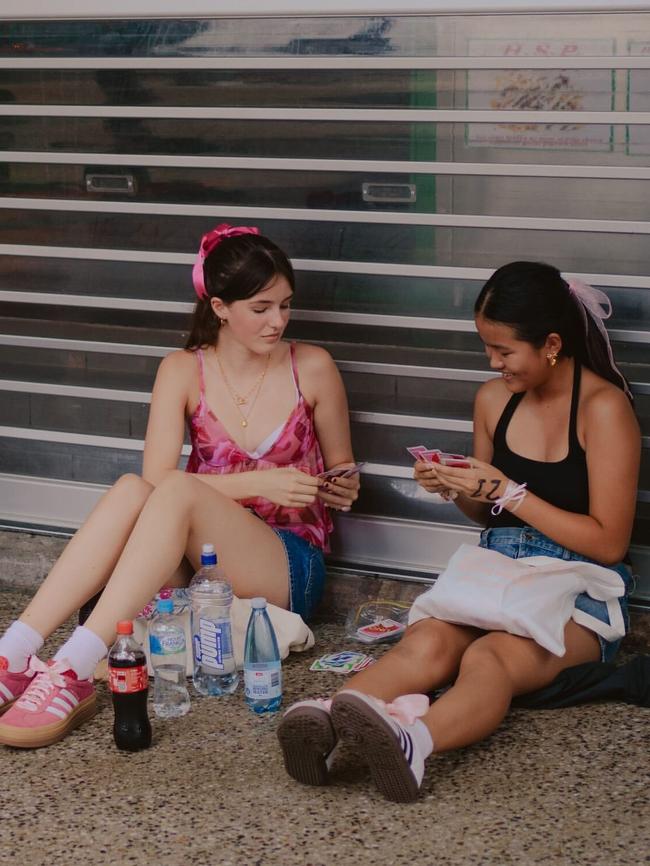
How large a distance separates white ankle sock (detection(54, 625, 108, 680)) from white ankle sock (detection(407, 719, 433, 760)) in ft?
3.36

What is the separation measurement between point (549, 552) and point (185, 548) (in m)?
1.12

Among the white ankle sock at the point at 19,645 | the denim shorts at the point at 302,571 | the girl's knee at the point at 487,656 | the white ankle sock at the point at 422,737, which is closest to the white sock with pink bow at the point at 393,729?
the white ankle sock at the point at 422,737

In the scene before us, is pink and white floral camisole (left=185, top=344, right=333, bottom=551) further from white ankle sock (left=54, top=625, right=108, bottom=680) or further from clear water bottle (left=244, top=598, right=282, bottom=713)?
white ankle sock (left=54, top=625, right=108, bottom=680)

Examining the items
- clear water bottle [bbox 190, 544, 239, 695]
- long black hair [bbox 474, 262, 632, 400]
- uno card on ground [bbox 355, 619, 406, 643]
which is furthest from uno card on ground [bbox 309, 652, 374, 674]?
long black hair [bbox 474, 262, 632, 400]

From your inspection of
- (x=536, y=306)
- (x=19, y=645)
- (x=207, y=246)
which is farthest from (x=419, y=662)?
(x=207, y=246)

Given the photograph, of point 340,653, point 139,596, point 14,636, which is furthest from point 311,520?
point 14,636

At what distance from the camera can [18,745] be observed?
3.33 meters

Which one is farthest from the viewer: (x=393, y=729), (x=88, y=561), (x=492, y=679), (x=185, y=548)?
(x=185, y=548)

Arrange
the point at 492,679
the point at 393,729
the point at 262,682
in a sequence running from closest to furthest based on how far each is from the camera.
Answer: the point at 393,729
the point at 492,679
the point at 262,682

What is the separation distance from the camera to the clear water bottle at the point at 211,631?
3.65 metres

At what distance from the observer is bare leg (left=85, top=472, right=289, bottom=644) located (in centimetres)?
351

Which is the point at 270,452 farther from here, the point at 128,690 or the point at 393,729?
the point at 393,729

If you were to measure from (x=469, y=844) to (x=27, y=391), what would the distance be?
2.83m

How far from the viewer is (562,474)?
142 inches
